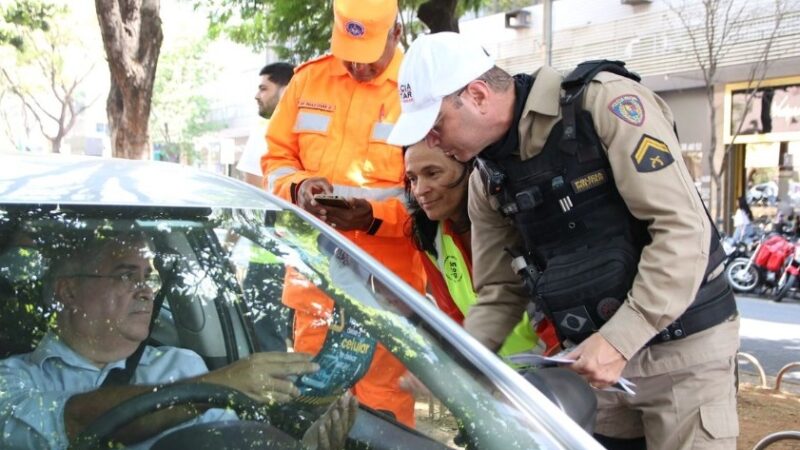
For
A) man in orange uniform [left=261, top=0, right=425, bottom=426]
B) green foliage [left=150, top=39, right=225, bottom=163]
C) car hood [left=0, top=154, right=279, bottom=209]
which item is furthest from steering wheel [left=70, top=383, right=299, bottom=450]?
green foliage [left=150, top=39, right=225, bottom=163]

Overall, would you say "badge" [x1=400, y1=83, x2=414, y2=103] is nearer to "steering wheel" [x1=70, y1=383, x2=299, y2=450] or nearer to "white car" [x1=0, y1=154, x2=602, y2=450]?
"white car" [x1=0, y1=154, x2=602, y2=450]

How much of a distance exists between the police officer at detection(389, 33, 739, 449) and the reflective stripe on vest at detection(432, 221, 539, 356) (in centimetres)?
46

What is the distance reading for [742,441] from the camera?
4699 millimetres

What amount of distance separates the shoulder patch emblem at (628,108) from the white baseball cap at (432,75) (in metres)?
0.34

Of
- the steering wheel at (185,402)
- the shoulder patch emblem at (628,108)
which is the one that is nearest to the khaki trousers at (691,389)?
the shoulder patch emblem at (628,108)

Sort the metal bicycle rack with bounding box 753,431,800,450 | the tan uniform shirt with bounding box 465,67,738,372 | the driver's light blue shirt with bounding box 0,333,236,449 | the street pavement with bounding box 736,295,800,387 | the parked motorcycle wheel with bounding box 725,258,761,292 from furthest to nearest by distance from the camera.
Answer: the parked motorcycle wheel with bounding box 725,258,761,292
the street pavement with bounding box 736,295,800,387
the metal bicycle rack with bounding box 753,431,800,450
the tan uniform shirt with bounding box 465,67,738,372
the driver's light blue shirt with bounding box 0,333,236,449

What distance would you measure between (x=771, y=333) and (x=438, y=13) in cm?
589

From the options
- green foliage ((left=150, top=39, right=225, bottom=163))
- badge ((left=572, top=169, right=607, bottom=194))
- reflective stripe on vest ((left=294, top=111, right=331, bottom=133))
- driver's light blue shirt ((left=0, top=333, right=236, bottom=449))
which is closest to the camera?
driver's light blue shirt ((left=0, top=333, right=236, bottom=449))

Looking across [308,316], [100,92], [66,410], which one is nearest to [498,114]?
[308,316]

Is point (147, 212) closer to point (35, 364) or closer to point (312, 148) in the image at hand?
→ point (35, 364)

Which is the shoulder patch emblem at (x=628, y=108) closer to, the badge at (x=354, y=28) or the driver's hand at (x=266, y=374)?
the driver's hand at (x=266, y=374)

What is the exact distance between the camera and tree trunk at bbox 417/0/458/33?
5.48 meters

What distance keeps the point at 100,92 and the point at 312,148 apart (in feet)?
104

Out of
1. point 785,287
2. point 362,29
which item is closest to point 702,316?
point 362,29
